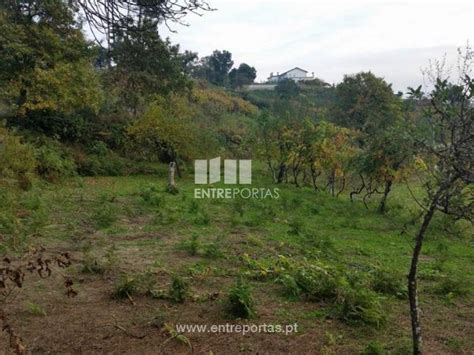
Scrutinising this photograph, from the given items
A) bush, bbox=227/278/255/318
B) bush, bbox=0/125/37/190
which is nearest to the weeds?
bush, bbox=227/278/255/318

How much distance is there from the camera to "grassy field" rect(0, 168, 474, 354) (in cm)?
324

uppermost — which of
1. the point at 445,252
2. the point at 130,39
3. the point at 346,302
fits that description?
the point at 130,39

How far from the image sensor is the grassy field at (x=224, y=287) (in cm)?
324

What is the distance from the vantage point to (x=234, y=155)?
18906 millimetres

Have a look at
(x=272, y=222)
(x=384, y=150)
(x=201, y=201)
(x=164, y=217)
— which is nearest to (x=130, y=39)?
(x=164, y=217)

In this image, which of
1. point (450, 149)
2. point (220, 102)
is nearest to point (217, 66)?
point (220, 102)

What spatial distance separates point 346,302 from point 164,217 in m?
4.57

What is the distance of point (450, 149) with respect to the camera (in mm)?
2742

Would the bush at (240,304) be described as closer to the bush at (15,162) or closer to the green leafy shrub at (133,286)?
the green leafy shrub at (133,286)

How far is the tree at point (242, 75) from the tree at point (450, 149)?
40.9m

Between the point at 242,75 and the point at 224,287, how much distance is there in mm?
42357

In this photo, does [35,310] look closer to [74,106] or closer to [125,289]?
[125,289]

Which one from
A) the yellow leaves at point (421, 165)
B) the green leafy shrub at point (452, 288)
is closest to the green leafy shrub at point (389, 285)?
the green leafy shrub at point (452, 288)

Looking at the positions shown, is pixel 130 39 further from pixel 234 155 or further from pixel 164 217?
pixel 234 155
